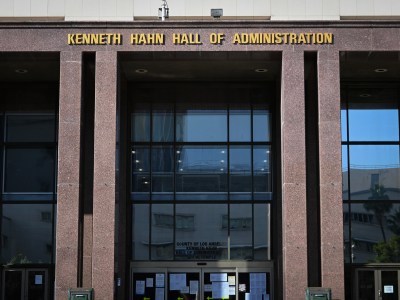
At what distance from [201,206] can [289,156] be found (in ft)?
15.7

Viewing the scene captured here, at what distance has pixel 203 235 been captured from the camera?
92.4 feet

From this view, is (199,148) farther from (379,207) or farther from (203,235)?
(379,207)

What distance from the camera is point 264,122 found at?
28.6m

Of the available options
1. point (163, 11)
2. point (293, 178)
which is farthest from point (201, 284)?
point (163, 11)

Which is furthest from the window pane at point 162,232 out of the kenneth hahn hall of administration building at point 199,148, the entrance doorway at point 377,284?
the entrance doorway at point 377,284

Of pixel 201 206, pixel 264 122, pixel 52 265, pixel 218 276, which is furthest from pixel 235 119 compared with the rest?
pixel 52 265

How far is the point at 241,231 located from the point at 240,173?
6.67 ft

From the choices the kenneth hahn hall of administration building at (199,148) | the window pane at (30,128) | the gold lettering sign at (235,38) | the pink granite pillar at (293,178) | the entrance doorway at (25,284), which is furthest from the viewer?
the window pane at (30,128)

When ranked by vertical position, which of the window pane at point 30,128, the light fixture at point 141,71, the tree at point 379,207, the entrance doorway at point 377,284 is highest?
the light fixture at point 141,71

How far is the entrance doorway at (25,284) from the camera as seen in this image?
27752mm

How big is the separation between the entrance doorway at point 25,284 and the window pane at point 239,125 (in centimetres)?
808

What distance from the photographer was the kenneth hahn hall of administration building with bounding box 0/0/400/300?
2466cm

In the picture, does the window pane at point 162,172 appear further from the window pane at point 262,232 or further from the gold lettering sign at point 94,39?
the gold lettering sign at point 94,39

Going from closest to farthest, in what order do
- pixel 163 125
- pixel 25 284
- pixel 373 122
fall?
pixel 25 284, pixel 373 122, pixel 163 125
